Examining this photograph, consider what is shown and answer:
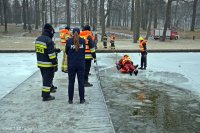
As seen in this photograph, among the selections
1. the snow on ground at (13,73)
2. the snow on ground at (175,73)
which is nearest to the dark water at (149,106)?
the snow on ground at (175,73)

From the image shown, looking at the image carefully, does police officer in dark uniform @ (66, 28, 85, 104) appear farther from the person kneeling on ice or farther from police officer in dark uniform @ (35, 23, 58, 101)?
the person kneeling on ice

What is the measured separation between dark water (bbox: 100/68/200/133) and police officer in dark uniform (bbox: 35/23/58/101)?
5.62 feet

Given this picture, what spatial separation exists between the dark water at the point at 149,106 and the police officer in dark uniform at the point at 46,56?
171cm

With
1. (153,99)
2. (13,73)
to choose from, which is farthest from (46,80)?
(13,73)

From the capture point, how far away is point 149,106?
8.41 meters

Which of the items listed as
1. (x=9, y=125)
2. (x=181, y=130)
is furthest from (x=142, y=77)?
(x=9, y=125)

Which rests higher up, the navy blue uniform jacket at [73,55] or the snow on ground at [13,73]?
the navy blue uniform jacket at [73,55]

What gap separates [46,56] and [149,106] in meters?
2.93

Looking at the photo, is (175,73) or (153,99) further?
(175,73)

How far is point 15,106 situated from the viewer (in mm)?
7984

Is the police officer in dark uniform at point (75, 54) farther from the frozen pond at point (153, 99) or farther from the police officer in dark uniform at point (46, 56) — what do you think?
the frozen pond at point (153, 99)

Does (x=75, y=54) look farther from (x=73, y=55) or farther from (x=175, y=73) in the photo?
(x=175, y=73)

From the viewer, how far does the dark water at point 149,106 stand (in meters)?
6.74

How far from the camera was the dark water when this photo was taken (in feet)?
22.1
